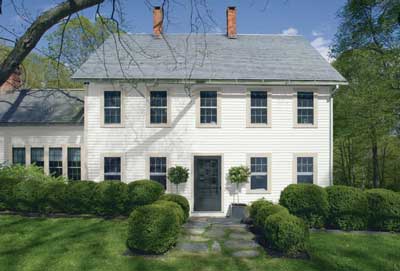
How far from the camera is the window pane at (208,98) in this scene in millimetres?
13625

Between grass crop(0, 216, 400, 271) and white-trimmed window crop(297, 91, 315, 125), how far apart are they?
18.0 feet

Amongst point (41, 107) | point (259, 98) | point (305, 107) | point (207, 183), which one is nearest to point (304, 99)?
point (305, 107)

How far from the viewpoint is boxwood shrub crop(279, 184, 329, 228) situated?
9.98 m

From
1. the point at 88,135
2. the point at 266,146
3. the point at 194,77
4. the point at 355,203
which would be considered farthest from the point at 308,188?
the point at 88,135

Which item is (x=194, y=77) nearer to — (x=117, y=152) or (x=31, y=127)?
(x=117, y=152)

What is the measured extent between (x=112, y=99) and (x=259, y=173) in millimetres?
7042

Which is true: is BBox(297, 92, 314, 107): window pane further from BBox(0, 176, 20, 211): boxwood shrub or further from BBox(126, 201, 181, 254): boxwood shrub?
BBox(0, 176, 20, 211): boxwood shrub

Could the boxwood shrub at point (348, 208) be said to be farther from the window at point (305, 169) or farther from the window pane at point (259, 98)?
the window pane at point (259, 98)

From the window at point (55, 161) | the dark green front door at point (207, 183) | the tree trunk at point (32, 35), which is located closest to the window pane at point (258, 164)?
the dark green front door at point (207, 183)

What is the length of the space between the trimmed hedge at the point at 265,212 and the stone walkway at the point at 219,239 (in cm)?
48

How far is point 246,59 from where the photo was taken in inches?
593

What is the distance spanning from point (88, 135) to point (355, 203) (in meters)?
10.4

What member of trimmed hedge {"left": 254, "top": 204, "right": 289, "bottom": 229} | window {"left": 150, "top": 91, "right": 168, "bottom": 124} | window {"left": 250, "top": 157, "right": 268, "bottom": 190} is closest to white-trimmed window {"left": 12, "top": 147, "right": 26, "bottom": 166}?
window {"left": 150, "top": 91, "right": 168, "bottom": 124}

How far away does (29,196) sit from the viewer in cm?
1123
